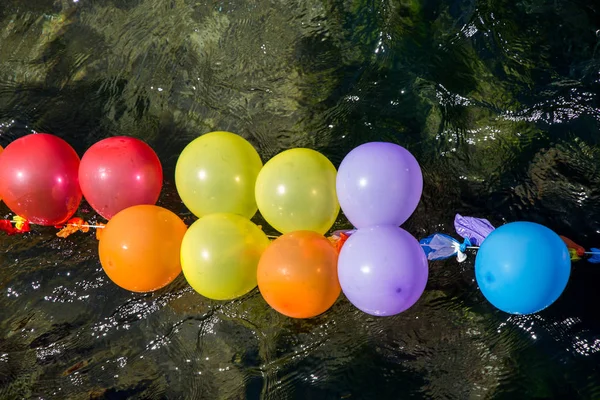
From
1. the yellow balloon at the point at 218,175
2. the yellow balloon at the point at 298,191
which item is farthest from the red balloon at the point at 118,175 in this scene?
the yellow balloon at the point at 298,191

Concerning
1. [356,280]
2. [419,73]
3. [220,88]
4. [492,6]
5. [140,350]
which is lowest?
[140,350]

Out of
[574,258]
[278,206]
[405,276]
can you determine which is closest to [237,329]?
[278,206]

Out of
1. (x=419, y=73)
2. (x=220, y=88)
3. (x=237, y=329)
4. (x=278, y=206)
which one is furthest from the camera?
(x=220, y=88)

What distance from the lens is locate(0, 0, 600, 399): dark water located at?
2125 millimetres

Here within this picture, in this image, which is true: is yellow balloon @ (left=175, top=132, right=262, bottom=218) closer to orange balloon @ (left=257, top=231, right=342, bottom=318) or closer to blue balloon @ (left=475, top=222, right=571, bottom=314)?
orange balloon @ (left=257, top=231, right=342, bottom=318)

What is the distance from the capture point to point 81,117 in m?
2.77

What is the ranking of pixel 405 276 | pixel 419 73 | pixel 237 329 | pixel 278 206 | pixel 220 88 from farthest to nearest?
1. pixel 220 88
2. pixel 419 73
3. pixel 237 329
4. pixel 278 206
5. pixel 405 276

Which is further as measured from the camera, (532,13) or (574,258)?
(532,13)

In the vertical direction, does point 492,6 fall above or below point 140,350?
above

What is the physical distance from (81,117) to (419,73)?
1.43m

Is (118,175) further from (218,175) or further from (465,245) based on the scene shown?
(465,245)

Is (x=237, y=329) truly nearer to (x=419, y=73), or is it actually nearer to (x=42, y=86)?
(x=419, y=73)

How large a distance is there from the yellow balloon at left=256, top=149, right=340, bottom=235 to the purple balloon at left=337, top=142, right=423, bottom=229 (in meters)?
0.07

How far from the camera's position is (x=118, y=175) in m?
2.21
